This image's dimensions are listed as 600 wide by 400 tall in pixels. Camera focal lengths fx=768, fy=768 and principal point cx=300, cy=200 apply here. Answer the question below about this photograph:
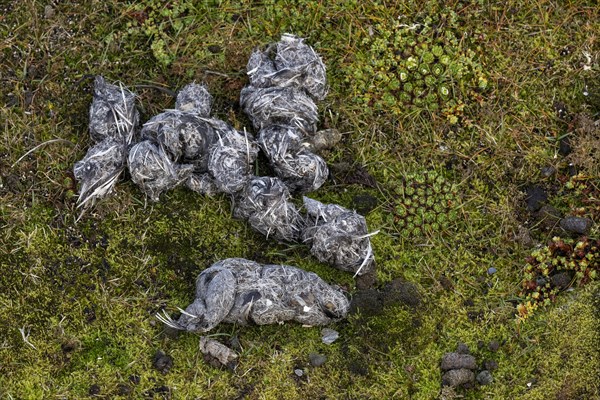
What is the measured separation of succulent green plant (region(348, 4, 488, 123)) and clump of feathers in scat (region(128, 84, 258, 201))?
4.00 ft

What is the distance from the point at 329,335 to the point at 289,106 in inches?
74.4

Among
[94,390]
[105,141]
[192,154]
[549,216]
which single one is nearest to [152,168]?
[192,154]

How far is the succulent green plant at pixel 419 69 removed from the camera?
663cm

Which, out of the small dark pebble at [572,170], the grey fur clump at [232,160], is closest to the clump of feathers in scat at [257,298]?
the grey fur clump at [232,160]

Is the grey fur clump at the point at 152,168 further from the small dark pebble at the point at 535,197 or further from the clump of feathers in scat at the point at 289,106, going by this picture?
the small dark pebble at the point at 535,197

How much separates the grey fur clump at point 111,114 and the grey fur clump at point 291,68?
106 centimetres

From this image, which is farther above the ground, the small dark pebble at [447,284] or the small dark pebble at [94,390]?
the small dark pebble at [447,284]

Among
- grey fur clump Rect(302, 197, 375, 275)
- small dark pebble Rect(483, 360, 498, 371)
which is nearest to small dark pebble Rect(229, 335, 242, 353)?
grey fur clump Rect(302, 197, 375, 275)

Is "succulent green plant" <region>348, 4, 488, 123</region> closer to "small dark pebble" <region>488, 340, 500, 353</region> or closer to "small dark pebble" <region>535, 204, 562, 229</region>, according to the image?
"small dark pebble" <region>535, 204, 562, 229</region>

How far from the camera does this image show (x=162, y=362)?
610 cm

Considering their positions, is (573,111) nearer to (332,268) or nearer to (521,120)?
(521,120)

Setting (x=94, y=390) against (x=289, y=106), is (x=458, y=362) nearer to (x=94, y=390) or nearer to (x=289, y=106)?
(x=289, y=106)

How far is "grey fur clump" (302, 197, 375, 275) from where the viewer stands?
6113 millimetres

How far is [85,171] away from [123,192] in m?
0.35
